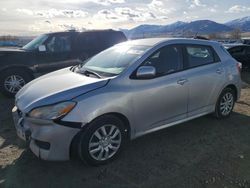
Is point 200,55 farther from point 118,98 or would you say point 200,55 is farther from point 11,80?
point 11,80

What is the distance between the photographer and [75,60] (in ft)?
28.4

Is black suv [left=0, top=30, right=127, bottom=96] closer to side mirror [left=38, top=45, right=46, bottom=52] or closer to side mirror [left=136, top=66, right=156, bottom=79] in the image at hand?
side mirror [left=38, top=45, right=46, bottom=52]

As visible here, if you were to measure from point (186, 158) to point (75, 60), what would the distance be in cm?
554

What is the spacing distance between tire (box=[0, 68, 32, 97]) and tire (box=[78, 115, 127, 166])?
463 cm

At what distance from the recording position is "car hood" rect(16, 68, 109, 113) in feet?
11.7

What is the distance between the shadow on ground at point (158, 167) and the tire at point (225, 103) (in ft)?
2.55

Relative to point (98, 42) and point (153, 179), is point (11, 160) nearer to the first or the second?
point (153, 179)

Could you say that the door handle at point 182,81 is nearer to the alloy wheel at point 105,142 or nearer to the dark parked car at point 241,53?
the alloy wheel at point 105,142

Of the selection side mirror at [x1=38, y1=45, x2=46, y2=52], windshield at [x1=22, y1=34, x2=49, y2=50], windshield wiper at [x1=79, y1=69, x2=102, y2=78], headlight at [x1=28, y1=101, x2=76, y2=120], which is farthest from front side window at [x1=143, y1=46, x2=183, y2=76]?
windshield at [x1=22, y1=34, x2=49, y2=50]

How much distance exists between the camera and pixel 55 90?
3.76 m

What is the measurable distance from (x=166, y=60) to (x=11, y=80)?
4.74 metres

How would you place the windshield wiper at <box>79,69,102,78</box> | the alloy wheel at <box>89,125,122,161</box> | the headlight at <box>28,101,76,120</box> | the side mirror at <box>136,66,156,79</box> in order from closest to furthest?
the headlight at <box>28,101,76,120</box> < the alloy wheel at <box>89,125,122,161</box> < the side mirror at <box>136,66,156,79</box> < the windshield wiper at <box>79,69,102,78</box>

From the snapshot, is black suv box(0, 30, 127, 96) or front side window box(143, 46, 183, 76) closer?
front side window box(143, 46, 183, 76)

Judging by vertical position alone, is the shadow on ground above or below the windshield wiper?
below
